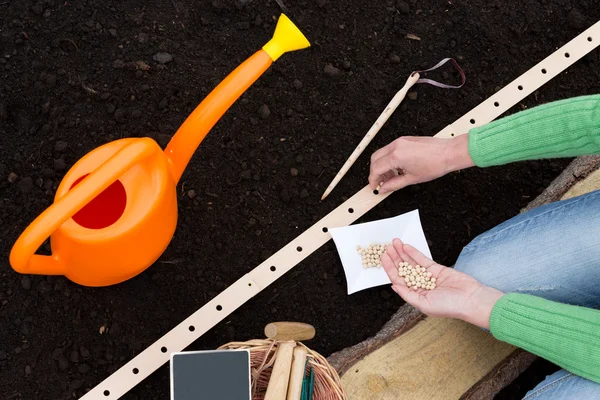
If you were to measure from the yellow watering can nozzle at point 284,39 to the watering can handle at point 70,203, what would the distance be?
0.31 metres

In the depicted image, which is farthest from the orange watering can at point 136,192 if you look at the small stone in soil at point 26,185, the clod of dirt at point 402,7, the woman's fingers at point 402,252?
the clod of dirt at point 402,7

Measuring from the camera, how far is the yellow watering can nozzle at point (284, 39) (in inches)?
47.9

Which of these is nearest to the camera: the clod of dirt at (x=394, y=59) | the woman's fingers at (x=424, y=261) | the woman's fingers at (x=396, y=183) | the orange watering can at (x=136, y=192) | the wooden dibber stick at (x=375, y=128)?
the orange watering can at (x=136, y=192)

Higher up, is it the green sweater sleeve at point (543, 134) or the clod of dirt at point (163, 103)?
the clod of dirt at point (163, 103)

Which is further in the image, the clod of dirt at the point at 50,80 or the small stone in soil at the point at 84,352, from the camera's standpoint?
the clod of dirt at the point at 50,80

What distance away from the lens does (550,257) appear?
1.40 m

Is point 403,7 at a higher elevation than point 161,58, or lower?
lower

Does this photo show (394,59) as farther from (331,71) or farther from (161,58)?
(161,58)

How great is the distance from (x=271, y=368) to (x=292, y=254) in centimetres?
37

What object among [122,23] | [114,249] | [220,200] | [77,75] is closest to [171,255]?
[220,200]

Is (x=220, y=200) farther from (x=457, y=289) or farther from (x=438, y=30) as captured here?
(x=438, y=30)

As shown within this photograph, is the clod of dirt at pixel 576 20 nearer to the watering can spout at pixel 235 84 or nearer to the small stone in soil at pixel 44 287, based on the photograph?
the watering can spout at pixel 235 84

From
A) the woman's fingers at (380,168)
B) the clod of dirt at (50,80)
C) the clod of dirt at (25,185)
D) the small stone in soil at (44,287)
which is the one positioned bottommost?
the woman's fingers at (380,168)

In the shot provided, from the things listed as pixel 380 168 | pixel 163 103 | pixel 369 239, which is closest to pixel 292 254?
pixel 369 239
